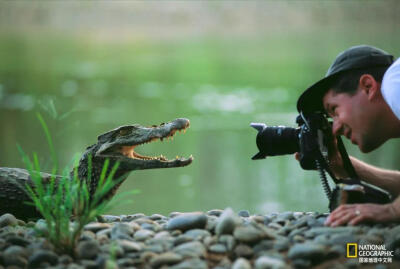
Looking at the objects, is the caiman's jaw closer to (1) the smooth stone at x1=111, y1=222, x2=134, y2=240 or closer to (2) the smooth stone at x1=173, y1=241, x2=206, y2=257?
(1) the smooth stone at x1=111, y1=222, x2=134, y2=240

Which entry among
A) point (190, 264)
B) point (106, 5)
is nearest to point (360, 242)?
point (190, 264)

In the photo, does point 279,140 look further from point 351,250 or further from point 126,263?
point 126,263

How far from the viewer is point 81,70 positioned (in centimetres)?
2212

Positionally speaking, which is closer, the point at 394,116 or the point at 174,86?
the point at 394,116

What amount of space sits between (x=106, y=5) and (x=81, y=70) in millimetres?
28463

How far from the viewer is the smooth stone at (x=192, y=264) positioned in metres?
2.53

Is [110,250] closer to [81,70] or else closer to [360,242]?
[360,242]

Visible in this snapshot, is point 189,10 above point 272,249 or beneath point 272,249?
above

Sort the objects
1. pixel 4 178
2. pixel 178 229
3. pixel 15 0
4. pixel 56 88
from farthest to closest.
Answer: pixel 15 0
pixel 56 88
pixel 4 178
pixel 178 229

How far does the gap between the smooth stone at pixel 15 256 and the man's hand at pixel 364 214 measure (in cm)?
159

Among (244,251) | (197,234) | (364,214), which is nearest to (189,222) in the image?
(197,234)

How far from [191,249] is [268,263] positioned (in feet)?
1.42

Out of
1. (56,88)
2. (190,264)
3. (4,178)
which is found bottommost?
(190,264)

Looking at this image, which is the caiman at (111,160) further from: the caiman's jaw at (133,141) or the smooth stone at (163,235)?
the smooth stone at (163,235)
